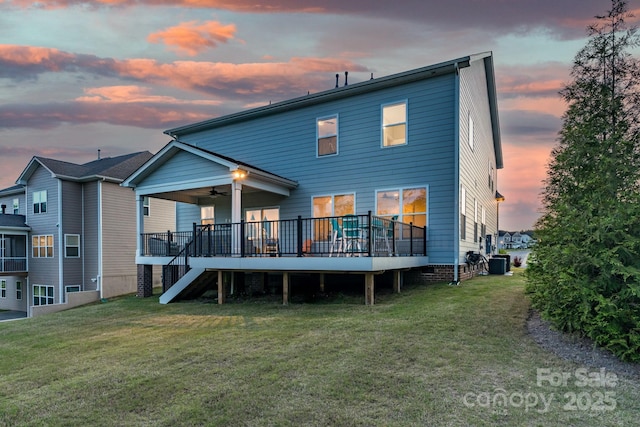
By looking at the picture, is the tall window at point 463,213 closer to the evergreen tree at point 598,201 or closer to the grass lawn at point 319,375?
the grass lawn at point 319,375

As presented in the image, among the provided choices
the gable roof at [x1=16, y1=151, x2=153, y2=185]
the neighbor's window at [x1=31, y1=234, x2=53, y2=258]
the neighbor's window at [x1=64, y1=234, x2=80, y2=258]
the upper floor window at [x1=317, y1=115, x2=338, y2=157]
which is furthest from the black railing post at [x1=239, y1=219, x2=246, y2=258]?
the neighbor's window at [x1=31, y1=234, x2=53, y2=258]

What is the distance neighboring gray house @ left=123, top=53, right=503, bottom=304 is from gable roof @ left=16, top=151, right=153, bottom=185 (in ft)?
27.1

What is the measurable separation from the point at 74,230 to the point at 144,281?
33.4 ft

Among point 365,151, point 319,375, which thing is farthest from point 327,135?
point 319,375

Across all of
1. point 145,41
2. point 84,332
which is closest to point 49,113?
point 145,41

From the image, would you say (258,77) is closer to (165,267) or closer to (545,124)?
(165,267)

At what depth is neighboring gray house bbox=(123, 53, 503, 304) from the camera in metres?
9.77

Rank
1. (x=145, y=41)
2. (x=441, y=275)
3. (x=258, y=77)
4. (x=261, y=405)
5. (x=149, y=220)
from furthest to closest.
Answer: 1. (x=149, y=220)
2. (x=258, y=77)
3. (x=145, y=41)
4. (x=441, y=275)
5. (x=261, y=405)

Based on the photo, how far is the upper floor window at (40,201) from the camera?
835 inches

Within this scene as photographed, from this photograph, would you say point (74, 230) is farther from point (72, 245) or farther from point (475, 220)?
point (475, 220)

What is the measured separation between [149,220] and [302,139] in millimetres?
13305

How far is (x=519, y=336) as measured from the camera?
5.47 m

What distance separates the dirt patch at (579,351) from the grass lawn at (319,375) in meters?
0.17

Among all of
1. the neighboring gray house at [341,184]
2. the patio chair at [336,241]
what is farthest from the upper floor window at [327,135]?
the patio chair at [336,241]
